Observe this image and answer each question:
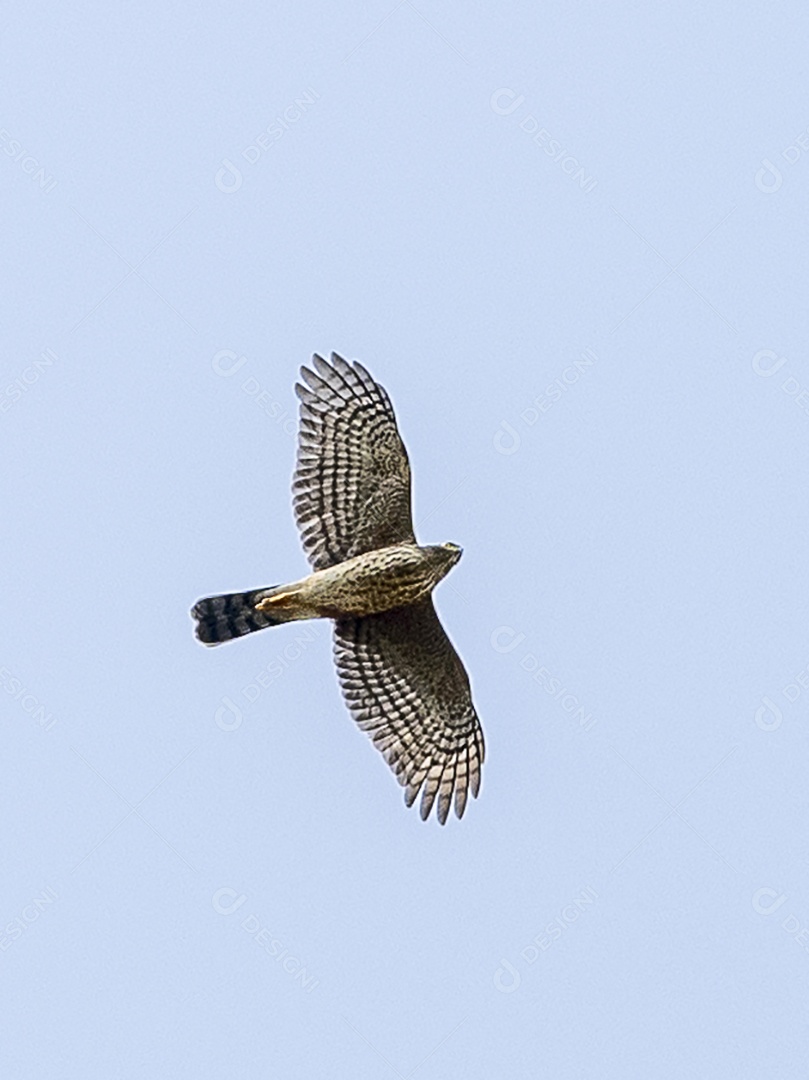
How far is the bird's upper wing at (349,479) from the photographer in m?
25.2

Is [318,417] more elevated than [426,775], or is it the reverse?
[318,417]

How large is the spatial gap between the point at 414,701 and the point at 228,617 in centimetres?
178

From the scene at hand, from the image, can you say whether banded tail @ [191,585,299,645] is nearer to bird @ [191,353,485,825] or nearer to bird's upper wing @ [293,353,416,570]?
bird @ [191,353,485,825]

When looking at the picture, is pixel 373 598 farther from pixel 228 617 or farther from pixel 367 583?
pixel 228 617

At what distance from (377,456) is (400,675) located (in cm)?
192

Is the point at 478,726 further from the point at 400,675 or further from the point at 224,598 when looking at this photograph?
the point at 224,598

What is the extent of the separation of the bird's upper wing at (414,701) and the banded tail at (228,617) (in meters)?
0.77

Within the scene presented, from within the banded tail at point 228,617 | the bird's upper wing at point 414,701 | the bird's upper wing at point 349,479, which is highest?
the bird's upper wing at point 349,479

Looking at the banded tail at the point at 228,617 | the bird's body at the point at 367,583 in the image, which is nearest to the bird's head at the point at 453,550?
the bird's body at the point at 367,583

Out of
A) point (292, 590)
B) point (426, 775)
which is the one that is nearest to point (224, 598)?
point (292, 590)

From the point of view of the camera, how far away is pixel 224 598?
2522 cm

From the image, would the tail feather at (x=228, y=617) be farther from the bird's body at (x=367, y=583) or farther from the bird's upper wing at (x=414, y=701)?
the bird's upper wing at (x=414, y=701)

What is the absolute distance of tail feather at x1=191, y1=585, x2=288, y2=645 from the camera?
2514cm

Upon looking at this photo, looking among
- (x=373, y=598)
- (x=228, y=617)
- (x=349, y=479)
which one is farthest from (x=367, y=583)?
(x=228, y=617)
